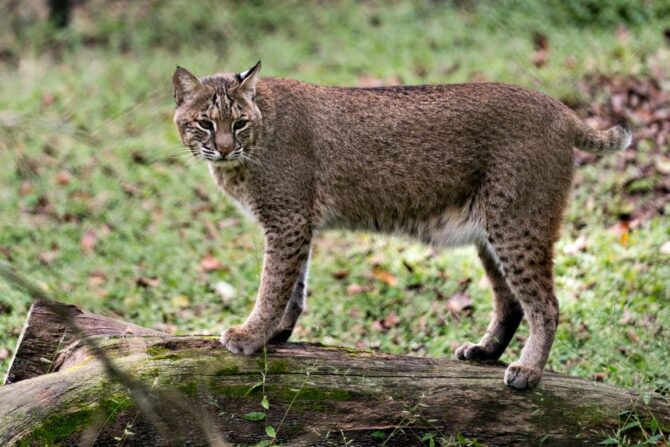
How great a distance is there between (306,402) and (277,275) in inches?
45.2

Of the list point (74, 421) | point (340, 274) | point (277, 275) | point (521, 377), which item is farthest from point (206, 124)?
point (340, 274)

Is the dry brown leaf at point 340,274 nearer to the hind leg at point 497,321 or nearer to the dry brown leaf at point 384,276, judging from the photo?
the dry brown leaf at point 384,276

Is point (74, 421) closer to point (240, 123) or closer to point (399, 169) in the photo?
point (240, 123)

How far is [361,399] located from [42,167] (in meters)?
7.52

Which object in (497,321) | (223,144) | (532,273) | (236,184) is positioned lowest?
(497,321)

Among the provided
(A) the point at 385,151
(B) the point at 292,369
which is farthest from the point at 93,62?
(B) the point at 292,369

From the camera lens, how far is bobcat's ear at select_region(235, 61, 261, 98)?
5777 mm

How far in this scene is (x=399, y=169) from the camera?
6035mm

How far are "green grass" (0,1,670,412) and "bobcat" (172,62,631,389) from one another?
1.25 feet

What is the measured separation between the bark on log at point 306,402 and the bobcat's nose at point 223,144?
4.03 feet

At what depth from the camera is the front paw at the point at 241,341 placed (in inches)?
208

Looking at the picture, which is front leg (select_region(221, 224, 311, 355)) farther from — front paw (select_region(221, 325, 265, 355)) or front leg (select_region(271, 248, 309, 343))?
front leg (select_region(271, 248, 309, 343))

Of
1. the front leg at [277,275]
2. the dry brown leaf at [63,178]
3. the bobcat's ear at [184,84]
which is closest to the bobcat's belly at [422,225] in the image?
the front leg at [277,275]

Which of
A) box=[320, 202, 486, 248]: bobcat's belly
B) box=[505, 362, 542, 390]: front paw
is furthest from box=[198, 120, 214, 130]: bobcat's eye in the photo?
box=[505, 362, 542, 390]: front paw
